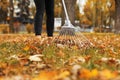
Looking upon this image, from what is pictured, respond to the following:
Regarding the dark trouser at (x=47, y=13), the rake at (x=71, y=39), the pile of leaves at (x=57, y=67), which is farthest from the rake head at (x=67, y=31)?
the dark trouser at (x=47, y=13)

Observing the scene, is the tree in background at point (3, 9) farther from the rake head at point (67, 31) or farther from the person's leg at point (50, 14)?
the rake head at point (67, 31)

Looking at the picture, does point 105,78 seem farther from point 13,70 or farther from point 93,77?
point 13,70

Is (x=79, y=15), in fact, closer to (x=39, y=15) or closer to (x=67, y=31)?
(x=39, y=15)

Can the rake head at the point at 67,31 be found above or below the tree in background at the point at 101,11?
above

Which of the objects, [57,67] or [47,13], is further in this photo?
[47,13]

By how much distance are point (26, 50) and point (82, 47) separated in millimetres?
856

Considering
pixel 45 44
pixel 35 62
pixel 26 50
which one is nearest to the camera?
pixel 35 62

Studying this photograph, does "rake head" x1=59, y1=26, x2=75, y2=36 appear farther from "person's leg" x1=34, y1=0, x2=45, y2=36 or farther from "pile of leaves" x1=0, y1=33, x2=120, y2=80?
"person's leg" x1=34, y1=0, x2=45, y2=36

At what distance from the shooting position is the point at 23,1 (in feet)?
206

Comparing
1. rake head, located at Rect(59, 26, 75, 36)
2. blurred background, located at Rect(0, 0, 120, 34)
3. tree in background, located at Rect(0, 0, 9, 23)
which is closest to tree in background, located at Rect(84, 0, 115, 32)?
blurred background, located at Rect(0, 0, 120, 34)

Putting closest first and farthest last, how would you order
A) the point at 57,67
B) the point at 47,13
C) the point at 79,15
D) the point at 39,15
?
the point at 57,67
the point at 47,13
the point at 39,15
the point at 79,15

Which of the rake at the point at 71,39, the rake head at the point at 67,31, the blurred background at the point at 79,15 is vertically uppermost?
the rake head at the point at 67,31

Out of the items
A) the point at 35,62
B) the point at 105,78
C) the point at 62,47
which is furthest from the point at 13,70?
the point at 62,47

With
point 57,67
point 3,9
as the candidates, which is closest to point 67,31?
point 57,67
